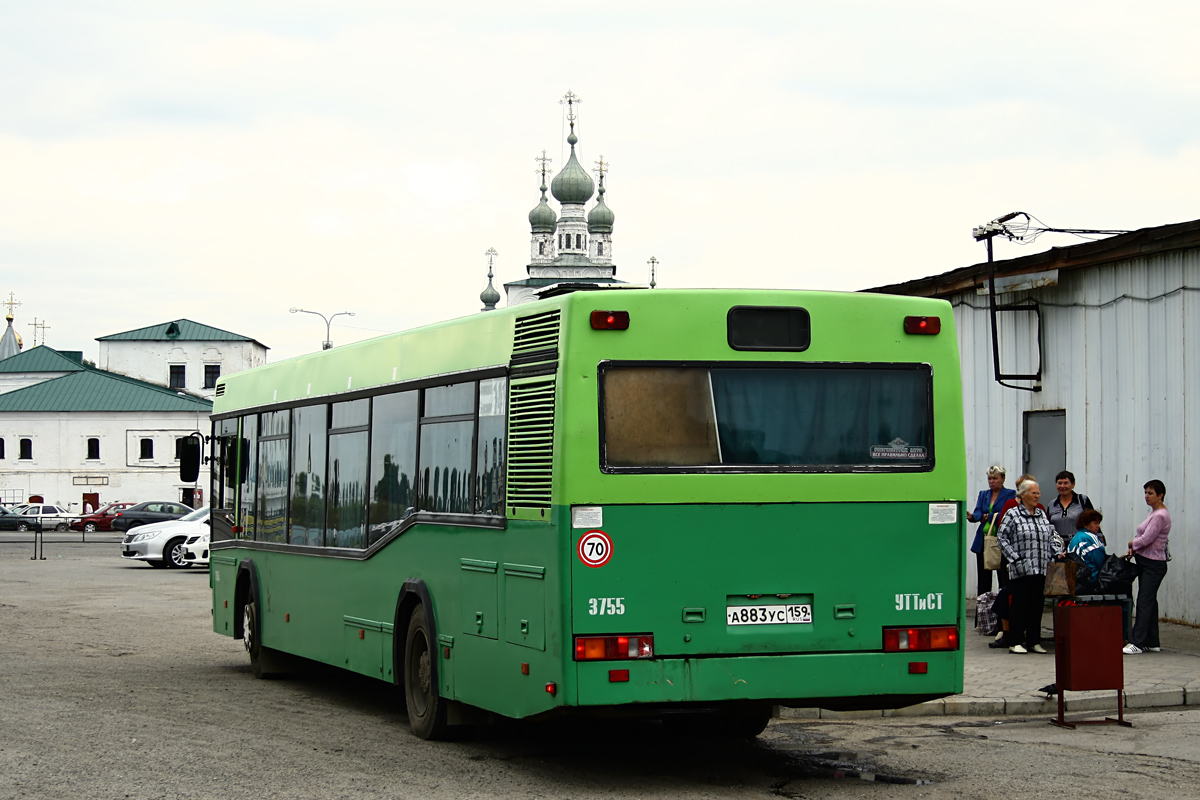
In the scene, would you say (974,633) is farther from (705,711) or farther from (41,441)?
(41,441)

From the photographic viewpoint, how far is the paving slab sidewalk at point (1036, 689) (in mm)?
12484

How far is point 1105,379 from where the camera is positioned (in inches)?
738

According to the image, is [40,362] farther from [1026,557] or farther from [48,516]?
→ [1026,557]

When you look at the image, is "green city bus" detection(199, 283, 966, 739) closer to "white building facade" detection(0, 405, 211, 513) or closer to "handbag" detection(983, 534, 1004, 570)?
"handbag" detection(983, 534, 1004, 570)

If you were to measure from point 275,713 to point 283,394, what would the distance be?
3079 millimetres

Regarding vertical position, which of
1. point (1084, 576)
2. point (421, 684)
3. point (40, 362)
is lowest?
point (421, 684)

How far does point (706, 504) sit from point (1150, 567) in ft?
26.2

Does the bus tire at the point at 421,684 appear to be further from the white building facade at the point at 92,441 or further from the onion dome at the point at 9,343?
the onion dome at the point at 9,343

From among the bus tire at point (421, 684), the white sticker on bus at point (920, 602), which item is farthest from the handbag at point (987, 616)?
the white sticker on bus at point (920, 602)

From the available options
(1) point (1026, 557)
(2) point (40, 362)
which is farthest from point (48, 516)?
(1) point (1026, 557)

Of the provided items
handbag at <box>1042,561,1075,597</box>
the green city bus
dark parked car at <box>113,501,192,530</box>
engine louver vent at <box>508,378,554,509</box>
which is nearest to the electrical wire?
handbag at <box>1042,561,1075,597</box>

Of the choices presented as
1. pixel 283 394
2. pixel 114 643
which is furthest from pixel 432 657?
pixel 114 643

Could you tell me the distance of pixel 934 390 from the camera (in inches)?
374

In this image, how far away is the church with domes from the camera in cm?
14262
